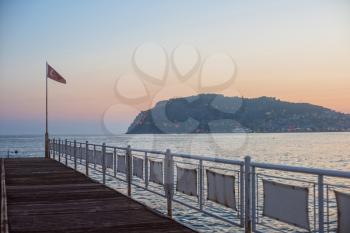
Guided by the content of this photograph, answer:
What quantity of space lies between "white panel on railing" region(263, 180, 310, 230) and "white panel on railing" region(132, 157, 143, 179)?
6.29 meters

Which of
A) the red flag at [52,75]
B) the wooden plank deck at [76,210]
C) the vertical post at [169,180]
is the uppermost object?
the red flag at [52,75]

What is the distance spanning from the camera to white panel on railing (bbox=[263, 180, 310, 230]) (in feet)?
20.4

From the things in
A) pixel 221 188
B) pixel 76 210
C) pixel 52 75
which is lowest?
pixel 76 210

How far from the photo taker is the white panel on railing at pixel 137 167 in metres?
13.0

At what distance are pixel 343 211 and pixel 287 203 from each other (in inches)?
42.1

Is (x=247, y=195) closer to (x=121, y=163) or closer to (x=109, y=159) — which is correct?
(x=121, y=163)

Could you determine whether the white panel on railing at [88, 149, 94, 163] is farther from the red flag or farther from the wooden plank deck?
the red flag

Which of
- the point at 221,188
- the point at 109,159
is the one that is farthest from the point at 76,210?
the point at 109,159

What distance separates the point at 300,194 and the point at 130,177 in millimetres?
8386

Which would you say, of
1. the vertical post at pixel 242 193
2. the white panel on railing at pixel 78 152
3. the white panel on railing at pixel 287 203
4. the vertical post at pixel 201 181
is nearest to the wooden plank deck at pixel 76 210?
the vertical post at pixel 201 181

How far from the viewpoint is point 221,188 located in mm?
8453

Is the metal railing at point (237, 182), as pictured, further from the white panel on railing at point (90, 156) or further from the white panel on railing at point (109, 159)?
the white panel on railing at point (90, 156)

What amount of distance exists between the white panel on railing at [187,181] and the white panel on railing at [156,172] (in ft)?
3.37

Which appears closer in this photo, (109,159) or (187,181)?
(187,181)
